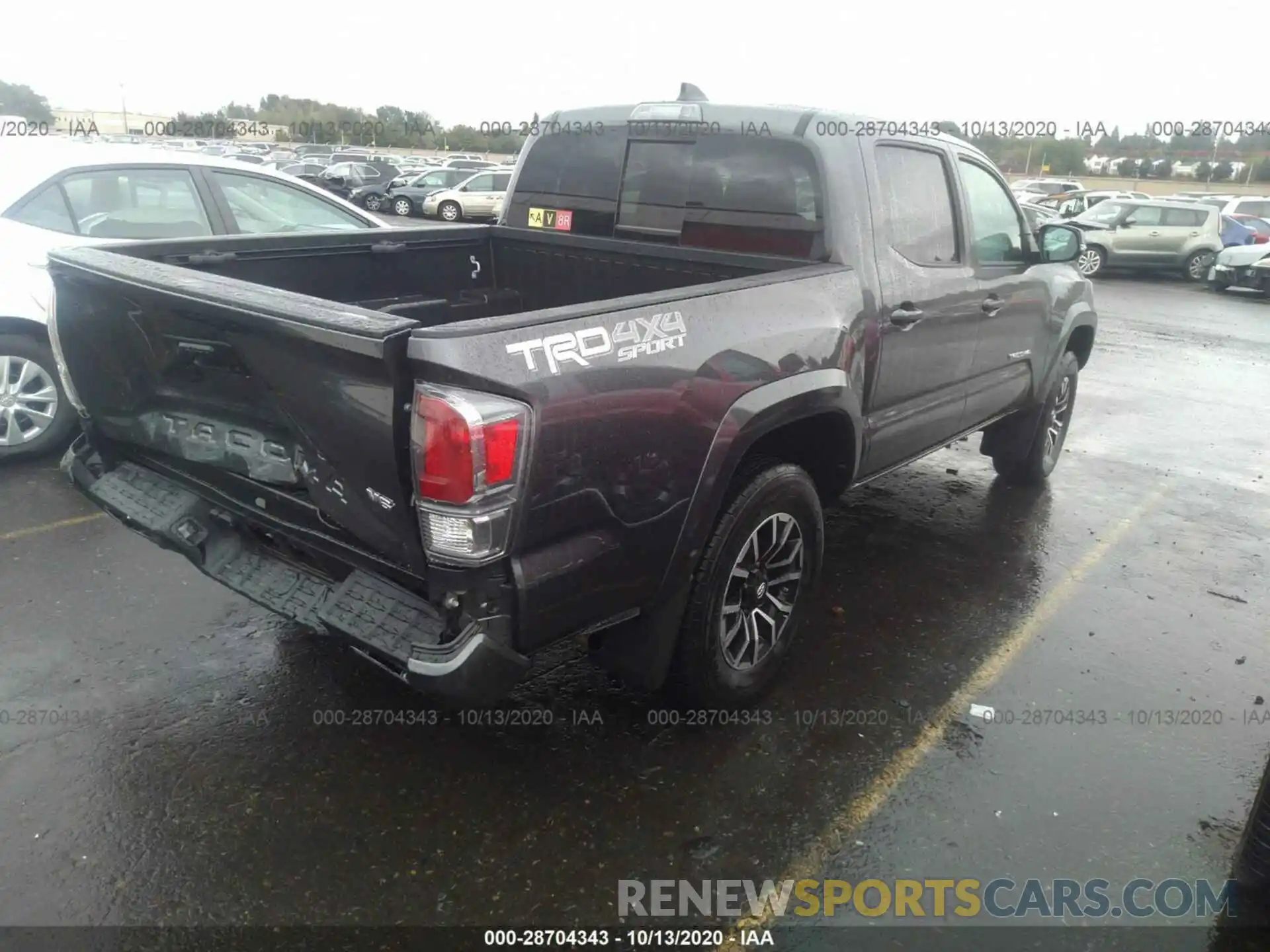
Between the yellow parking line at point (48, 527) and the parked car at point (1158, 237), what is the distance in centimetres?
1924

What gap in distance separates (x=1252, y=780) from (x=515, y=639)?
8.76ft

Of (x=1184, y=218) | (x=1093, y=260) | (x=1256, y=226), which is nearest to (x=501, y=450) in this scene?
(x=1093, y=260)

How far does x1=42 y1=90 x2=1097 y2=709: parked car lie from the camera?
228 centimetres

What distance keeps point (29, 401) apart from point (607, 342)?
4.55 metres

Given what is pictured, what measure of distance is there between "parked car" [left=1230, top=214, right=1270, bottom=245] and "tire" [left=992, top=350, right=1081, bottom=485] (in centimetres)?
1745

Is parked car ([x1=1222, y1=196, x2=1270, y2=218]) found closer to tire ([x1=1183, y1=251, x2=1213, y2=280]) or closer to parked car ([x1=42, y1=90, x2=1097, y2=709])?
tire ([x1=1183, y1=251, x2=1213, y2=280])

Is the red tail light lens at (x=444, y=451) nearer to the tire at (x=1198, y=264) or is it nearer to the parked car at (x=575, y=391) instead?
the parked car at (x=575, y=391)

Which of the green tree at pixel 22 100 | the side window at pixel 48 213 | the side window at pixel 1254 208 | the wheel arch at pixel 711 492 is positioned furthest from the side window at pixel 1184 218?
the green tree at pixel 22 100

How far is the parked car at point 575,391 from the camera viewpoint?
2.28m

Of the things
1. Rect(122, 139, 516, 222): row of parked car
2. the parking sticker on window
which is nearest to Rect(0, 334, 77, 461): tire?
the parking sticker on window

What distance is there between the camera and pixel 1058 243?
16.2 feet

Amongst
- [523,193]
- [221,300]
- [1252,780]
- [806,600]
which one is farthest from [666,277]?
[1252,780]

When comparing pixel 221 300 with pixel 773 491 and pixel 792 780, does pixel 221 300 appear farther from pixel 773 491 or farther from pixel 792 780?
pixel 792 780

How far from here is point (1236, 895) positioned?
265 centimetres
